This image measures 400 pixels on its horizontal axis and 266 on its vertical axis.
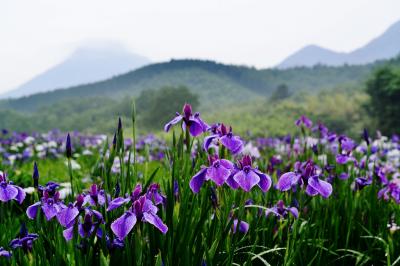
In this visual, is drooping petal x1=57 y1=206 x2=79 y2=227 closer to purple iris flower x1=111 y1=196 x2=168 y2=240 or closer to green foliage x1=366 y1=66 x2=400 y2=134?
purple iris flower x1=111 y1=196 x2=168 y2=240

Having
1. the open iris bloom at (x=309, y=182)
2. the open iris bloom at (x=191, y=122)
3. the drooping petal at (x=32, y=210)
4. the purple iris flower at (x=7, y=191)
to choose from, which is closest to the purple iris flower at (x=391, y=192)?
the open iris bloom at (x=309, y=182)

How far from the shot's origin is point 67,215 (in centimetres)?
201

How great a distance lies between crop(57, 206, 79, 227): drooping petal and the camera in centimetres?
199

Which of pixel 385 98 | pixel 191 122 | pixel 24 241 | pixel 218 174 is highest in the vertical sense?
pixel 191 122

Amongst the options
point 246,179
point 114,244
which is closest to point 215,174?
point 246,179

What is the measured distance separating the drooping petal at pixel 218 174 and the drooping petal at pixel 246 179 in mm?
47

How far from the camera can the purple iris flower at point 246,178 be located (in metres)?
1.95

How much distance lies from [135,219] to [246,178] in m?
0.55

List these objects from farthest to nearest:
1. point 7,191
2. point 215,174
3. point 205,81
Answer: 1. point 205,81
2. point 7,191
3. point 215,174

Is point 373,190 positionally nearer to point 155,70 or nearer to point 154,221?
point 154,221

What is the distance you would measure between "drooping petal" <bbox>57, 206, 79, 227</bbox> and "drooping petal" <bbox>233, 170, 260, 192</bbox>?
78 centimetres

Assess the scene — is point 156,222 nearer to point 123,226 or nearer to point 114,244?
point 123,226

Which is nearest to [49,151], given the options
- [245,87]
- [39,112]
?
[39,112]

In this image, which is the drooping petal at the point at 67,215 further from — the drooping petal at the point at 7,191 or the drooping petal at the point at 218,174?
the drooping petal at the point at 218,174
